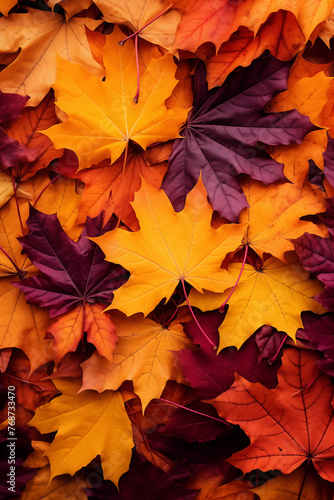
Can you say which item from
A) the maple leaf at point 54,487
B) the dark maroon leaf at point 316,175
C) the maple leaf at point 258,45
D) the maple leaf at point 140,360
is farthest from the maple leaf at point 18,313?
the dark maroon leaf at point 316,175

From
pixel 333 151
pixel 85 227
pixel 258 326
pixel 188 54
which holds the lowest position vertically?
pixel 258 326

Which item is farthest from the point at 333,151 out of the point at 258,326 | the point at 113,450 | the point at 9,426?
the point at 9,426

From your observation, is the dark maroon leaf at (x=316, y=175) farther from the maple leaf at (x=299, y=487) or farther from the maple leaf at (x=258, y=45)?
the maple leaf at (x=299, y=487)

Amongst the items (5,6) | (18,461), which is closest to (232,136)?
(5,6)

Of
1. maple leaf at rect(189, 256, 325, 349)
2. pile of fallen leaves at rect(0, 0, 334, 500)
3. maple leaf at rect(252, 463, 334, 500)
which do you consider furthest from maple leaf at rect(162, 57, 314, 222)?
maple leaf at rect(252, 463, 334, 500)

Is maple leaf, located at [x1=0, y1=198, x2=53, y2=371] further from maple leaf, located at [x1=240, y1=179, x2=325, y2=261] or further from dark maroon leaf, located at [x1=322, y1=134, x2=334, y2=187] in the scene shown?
dark maroon leaf, located at [x1=322, y1=134, x2=334, y2=187]

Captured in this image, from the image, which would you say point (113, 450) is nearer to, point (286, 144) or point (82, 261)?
point (82, 261)
